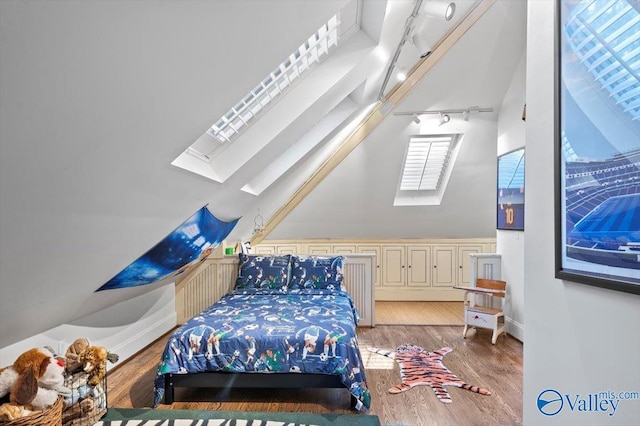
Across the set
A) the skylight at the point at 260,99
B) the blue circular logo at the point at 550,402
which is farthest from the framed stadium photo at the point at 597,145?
the skylight at the point at 260,99

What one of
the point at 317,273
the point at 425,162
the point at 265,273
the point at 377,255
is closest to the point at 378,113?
the point at 425,162

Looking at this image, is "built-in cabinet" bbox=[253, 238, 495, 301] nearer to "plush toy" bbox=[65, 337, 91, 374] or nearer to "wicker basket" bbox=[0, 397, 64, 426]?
"plush toy" bbox=[65, 337, 91, 374]

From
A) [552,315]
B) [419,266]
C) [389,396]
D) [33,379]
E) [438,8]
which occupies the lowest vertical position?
[389,396]

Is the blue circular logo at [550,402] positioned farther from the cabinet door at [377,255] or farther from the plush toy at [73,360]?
the cabinet door at [377,255]

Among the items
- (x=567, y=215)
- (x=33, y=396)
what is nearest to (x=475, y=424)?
(x=567, y=215)

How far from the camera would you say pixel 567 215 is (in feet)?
3.18

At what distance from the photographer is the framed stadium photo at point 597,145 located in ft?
2.55

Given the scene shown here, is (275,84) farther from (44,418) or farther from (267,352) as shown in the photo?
(44,418)

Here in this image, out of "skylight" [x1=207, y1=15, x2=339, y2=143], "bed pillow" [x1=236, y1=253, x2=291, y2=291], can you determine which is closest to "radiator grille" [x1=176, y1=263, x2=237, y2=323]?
"bed pillow" [x1=236, y1=253, x2=291, y2=291]

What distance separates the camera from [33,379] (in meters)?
1.55

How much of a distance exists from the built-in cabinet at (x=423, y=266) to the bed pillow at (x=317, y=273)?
5.55ft

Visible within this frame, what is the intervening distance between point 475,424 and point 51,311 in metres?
2.53

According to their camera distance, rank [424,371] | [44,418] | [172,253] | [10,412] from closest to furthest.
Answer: [10,412] → [44,418] → [172,253] → [424,371]

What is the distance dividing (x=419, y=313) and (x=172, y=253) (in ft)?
11.1
